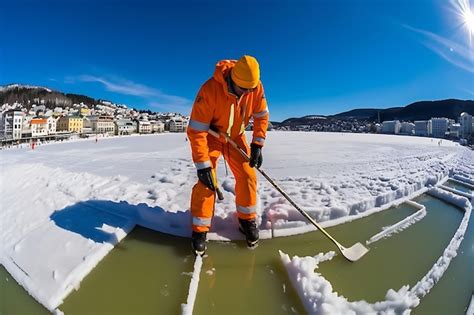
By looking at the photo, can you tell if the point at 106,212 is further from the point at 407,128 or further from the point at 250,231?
the point at 407,128

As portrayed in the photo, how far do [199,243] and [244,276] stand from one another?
52 centimetres

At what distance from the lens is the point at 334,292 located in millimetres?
1885

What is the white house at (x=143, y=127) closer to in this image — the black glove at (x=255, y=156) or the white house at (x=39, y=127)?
the white house at (x=39, y=127)

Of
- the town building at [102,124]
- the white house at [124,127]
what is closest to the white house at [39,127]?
the town building at [102,124]

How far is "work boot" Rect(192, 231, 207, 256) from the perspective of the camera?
238 cm

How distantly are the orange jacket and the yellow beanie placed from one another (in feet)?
0.44

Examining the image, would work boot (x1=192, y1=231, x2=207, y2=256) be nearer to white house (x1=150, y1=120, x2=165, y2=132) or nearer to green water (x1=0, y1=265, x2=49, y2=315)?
green water (x1=0, y1=265, x2=49, y2=315)

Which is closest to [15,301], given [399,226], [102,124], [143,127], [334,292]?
[334,292]

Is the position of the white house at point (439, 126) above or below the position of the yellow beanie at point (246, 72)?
above

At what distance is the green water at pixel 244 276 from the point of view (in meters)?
1.79

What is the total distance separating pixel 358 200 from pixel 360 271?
1.64 m

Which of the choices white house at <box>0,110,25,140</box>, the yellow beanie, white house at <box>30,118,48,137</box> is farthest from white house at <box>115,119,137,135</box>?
the yellow beanie

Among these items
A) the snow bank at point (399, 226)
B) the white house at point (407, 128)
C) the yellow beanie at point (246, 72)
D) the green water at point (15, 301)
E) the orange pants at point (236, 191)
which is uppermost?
the white house at point (407, 128)

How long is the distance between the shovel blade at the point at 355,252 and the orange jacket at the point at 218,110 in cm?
130
